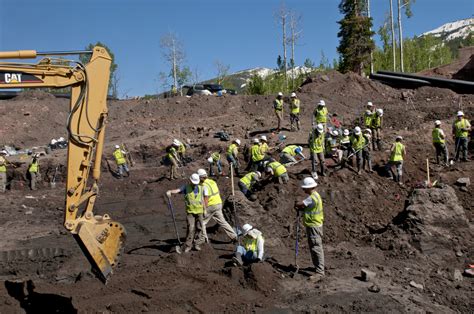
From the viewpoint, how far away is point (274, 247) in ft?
40.2

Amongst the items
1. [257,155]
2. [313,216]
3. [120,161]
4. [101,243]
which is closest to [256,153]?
[257,155]

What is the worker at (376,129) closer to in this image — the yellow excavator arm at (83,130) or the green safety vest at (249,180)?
the green safety vest at (249,180)

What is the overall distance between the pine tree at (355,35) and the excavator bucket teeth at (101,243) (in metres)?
36.1

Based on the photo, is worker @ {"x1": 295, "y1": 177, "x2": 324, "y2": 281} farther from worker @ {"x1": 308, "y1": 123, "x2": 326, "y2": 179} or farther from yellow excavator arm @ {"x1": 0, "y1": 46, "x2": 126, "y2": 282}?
worker @ {"x1": 308, "y1": 123, "x2": 326, "y2": 179}

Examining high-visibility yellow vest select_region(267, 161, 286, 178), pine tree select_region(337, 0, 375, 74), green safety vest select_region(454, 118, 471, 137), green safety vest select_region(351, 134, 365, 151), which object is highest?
pine tree select_region(337, 0, 375, 74)

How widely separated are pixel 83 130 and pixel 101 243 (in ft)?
6.06

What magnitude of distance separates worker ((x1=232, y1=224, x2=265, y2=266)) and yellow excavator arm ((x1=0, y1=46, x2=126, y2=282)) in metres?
2.97

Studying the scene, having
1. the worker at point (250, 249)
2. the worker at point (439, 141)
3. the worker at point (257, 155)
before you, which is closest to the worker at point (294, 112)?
the worker at point (257, 155)

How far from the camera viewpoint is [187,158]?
25172 millimetres

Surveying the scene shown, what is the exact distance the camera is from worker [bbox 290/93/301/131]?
81.6ft

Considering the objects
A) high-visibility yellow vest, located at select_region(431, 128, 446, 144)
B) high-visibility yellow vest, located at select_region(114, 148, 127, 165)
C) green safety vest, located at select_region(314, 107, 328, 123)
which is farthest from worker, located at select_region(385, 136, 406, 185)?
high-visibility yellow vest, located at select_region(114, 148, 127, 165)

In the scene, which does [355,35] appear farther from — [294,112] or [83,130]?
[83,130]

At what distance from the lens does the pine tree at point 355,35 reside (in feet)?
134

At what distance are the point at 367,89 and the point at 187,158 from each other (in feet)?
43.3
